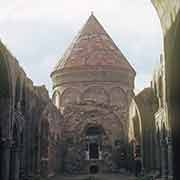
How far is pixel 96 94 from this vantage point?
115ft

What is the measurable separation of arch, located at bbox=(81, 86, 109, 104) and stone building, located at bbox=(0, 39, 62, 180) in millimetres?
3662

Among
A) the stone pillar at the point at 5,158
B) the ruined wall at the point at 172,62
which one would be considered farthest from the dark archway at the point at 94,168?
the ruined wall at the point at 172,62

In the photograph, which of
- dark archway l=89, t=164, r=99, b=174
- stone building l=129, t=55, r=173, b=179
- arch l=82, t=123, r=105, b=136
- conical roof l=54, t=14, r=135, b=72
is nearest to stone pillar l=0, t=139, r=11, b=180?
stone building l=129, t=55, r=173, b=179

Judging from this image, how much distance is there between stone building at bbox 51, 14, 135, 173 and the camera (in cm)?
3325

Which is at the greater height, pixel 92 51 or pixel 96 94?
pixel 92 51

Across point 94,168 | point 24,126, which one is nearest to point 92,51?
point 94,168

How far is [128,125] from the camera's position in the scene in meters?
33.2

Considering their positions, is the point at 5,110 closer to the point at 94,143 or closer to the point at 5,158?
the point at 5,158

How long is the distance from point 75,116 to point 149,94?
987cm

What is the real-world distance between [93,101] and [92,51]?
176 inches

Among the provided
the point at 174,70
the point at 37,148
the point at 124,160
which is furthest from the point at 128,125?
the point at 174,70

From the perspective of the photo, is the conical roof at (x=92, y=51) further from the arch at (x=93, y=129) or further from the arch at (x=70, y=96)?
the arch at (x=93, y=129)

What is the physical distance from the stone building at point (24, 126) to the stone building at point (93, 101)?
7.48ft

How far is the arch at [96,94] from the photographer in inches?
1378
